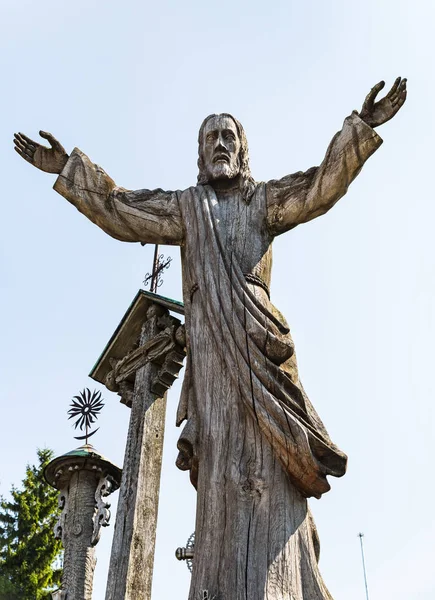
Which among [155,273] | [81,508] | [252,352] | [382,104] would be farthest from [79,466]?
[382,104]

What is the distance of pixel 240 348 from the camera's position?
15.3 ft

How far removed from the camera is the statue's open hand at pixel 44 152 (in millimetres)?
5582

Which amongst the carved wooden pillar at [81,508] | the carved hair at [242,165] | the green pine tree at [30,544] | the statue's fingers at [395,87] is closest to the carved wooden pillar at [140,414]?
the carved wooden pillar at [81,508]

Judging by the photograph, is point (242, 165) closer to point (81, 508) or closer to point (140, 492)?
point (140, 492)

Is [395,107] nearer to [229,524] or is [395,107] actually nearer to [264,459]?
[264,459]

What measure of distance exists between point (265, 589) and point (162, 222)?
6.97 feet

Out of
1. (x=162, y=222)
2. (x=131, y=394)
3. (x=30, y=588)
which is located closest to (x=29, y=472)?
(x=30, y=588)

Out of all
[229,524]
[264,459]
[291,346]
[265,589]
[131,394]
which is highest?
[131,394]

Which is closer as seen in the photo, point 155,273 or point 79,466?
point 79,466

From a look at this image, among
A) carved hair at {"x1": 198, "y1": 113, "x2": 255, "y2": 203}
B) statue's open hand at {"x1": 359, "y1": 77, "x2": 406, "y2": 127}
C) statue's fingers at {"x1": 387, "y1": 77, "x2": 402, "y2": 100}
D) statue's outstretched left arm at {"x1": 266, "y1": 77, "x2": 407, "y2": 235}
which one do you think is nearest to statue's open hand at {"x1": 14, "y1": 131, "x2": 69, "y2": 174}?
carved hair at {"x1": 198, "y1": 113, "x2": 255, "y2": 203}

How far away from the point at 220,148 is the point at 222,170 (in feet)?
0.50

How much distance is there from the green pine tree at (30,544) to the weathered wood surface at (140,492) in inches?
415

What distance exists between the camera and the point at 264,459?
4.47 m

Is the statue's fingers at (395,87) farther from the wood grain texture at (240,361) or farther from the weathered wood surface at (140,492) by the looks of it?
the weathered wood surface at (140,492)
